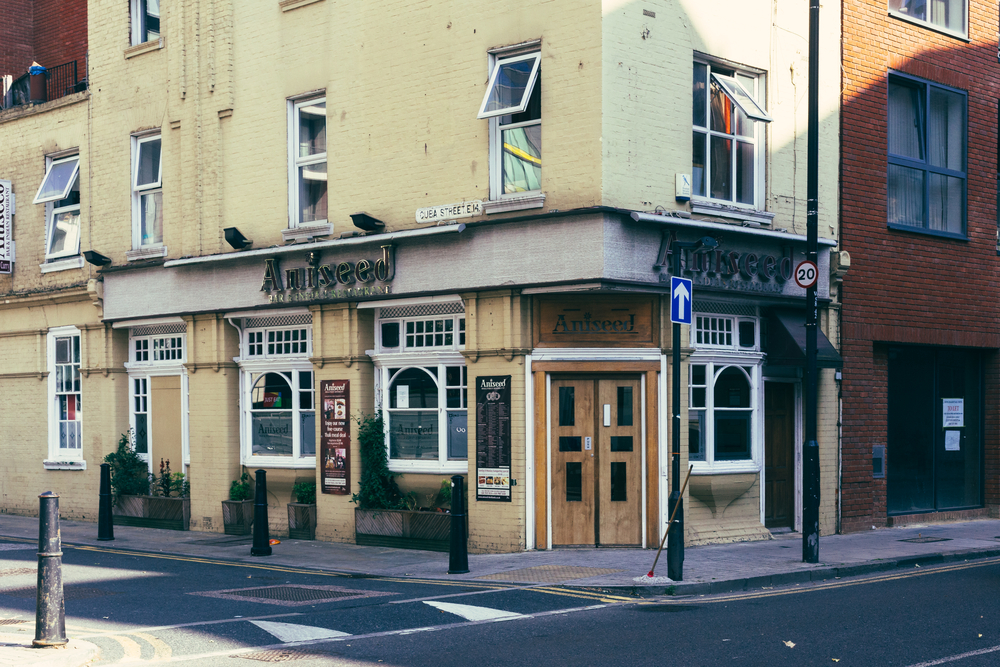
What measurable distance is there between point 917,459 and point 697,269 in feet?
21.4

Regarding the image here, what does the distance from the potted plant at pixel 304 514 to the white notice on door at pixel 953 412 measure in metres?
10.7

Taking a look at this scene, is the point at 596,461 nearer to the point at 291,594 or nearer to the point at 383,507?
the point at 383,507

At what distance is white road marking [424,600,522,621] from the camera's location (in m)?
10.2

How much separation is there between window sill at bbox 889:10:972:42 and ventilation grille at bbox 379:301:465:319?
865cm

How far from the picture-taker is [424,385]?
16109mm

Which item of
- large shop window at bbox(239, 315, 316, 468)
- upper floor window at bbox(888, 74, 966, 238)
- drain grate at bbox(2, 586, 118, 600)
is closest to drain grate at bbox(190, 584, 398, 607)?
drain grate at bbox(2, 586, 118, 600)

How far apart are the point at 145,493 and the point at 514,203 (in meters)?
9.27

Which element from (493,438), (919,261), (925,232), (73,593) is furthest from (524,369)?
(925,232)

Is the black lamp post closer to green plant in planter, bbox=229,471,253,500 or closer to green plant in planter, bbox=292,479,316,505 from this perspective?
green plant in planter, bbox=292,479,316,505

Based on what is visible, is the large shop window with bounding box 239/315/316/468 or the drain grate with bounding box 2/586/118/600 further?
the large shop window with bounding box 239/315/316/468

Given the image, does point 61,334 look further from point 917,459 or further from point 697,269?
point 917,459

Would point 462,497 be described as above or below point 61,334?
below

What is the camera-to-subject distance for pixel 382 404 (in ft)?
54.2

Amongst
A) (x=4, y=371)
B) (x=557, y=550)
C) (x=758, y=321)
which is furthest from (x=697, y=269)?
(x=4, y=371)
